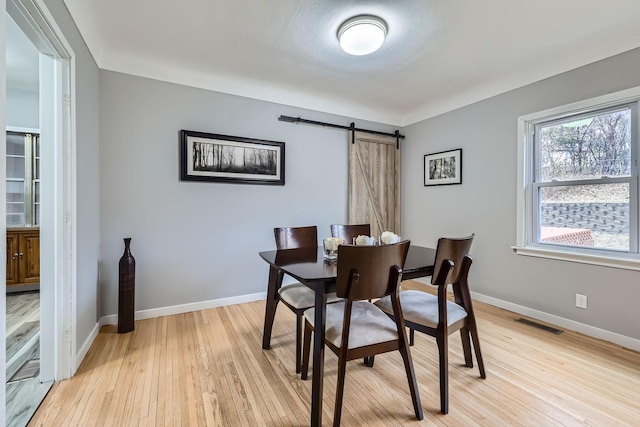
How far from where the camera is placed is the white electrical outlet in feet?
8.05

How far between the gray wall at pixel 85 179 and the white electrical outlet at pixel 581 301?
3.95m

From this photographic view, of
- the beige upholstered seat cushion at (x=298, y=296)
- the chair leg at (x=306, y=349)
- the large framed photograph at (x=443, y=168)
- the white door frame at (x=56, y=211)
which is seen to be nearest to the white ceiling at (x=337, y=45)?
the white door frame at (x=56, y=211)

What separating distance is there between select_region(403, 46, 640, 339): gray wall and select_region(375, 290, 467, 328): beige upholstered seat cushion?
5.05ft

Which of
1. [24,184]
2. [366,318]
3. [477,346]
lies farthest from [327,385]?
[24,184]

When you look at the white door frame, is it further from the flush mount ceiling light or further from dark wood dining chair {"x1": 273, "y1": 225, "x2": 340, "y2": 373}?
the flush mount ceiling light

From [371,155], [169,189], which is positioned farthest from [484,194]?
[169,189]

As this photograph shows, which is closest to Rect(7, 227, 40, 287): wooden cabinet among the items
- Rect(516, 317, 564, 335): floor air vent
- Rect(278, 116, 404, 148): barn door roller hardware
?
Rect(278, 116, 404, 148): barn door roller hardware

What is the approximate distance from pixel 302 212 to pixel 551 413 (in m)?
2.69

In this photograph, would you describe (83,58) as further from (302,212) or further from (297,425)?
(297,425)

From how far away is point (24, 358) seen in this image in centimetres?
200

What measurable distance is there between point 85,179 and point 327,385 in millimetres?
2265

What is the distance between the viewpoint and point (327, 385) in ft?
5.77

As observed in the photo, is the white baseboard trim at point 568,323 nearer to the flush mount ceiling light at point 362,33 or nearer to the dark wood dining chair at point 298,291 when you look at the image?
the dark wood dining chair at point 298,291

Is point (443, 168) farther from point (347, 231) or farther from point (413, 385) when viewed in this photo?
point (413, 385)
